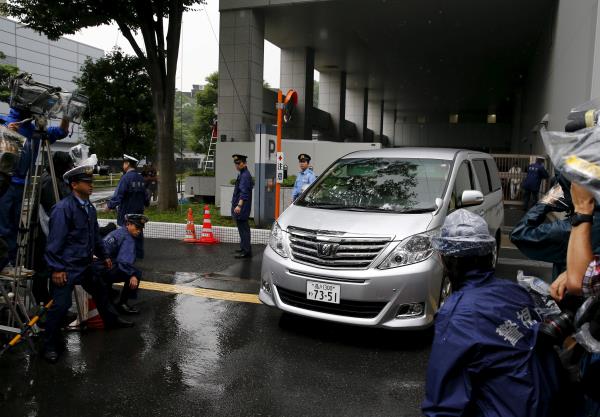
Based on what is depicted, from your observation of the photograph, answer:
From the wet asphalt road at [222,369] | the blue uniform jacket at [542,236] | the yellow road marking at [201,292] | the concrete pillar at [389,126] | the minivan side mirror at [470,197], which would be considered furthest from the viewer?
the concrete pillar at [389,126]

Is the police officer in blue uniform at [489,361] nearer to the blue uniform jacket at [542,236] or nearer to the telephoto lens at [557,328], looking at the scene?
the telephoto lens at [557,328]

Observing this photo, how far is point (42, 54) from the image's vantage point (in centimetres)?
4966

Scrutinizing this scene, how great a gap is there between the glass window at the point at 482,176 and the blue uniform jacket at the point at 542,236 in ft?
13.1

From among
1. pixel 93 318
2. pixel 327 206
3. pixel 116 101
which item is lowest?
pixel 93 318

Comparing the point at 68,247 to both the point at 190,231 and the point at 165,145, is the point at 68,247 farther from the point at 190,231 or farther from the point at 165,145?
the point at 165,145

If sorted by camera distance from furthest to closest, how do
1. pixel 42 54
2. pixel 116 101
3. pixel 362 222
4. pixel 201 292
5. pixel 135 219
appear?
pixel 42 54, pixel 116 101, pixel 201 292, pixel 135 219, pixel 362 222

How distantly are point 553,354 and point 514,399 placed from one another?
0.71 feet

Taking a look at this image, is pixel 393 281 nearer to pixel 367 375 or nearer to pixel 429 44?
pixel 367 375

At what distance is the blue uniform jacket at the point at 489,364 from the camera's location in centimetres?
154

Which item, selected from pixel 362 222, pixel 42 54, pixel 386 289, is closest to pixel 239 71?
pixel 362 222

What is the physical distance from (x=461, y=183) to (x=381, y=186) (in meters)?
0.99

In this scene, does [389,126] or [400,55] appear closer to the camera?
[400,55]

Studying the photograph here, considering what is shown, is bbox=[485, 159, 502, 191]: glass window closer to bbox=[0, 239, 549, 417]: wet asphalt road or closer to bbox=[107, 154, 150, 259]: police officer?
bbox=[0, 239, 549, 417]: wet asphalt road

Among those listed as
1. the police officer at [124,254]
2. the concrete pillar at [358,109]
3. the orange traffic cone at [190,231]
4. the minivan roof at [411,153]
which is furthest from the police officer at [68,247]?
the concrete pillar at [358,109]
